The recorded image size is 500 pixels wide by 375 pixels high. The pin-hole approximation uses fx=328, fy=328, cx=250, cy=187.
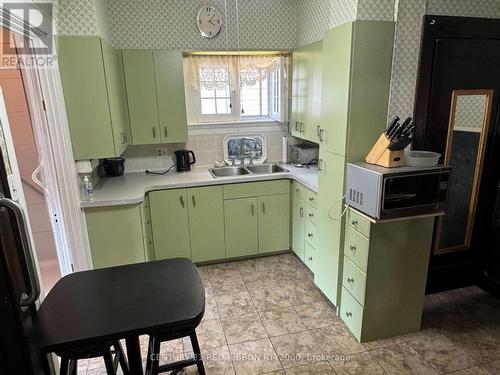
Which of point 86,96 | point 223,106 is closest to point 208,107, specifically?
point 223,106

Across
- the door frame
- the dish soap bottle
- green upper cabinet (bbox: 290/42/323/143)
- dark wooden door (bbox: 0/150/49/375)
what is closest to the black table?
dark wooden door (bbox: 0/150/49/375)

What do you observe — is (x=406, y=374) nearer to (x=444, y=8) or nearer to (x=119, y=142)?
(x=444, y=8)

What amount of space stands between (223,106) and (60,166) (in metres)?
1.90

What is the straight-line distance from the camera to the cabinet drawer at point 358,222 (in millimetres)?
2086

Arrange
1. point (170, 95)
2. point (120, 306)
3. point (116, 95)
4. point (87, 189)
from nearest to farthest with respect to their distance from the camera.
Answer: point (120, 306), point (87, 189), point (116, 95), point (170, 95)

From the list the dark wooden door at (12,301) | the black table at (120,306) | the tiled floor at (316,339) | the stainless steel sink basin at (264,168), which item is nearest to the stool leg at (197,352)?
the tiled floor at (316,339)

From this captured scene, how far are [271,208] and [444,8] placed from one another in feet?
6.96

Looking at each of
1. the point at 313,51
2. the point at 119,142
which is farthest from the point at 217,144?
the point at 313,51

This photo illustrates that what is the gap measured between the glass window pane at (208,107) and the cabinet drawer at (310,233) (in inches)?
64.8

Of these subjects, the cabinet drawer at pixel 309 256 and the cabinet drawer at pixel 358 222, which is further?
the cabinet drawer at pixel 309 256

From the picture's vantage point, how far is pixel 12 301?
1.22 meters

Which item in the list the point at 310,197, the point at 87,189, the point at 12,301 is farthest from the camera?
the point at 310,197

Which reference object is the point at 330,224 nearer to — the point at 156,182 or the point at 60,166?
the point at 156,182

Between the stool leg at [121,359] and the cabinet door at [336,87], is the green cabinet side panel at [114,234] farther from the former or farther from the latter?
the cabinet door at [336,87]
